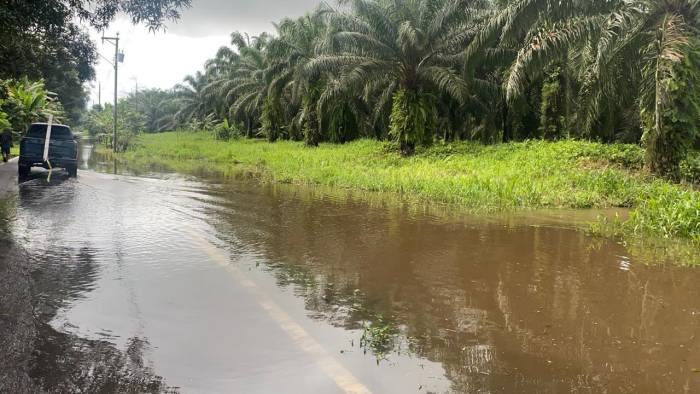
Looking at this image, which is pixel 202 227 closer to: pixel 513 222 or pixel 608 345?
pixel 513 222

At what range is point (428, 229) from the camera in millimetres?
9516

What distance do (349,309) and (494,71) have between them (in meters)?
24.9

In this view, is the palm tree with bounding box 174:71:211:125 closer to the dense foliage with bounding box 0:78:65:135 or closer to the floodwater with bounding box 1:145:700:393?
the dense foliage with bounding box 0:78:65:135

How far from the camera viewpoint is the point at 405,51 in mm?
22438

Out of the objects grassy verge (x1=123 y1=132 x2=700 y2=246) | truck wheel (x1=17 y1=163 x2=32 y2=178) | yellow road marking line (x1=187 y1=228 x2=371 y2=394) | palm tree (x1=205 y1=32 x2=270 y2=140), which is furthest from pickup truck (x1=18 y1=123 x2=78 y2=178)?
palm tree (x1=205 y1=32 x2=270 y2=140)

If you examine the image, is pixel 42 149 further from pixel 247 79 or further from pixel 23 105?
pixel 247 79

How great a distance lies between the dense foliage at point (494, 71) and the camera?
14680mm

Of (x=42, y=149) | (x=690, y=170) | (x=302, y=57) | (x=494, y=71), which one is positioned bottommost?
(x=42, y=149)

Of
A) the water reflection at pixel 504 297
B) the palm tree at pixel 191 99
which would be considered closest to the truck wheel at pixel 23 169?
the water reflection at pixel 504 297

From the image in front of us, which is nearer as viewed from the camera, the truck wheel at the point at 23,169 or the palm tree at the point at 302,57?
the truck wheel at the point at 23,169

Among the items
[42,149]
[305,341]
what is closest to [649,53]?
[305,341]

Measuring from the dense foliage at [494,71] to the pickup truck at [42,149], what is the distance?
31.7 feet

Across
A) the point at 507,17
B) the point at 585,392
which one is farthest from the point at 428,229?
the point at 507,17

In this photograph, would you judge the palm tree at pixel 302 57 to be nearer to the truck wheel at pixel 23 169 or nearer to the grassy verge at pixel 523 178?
the grassy verge at pixel 523 178
